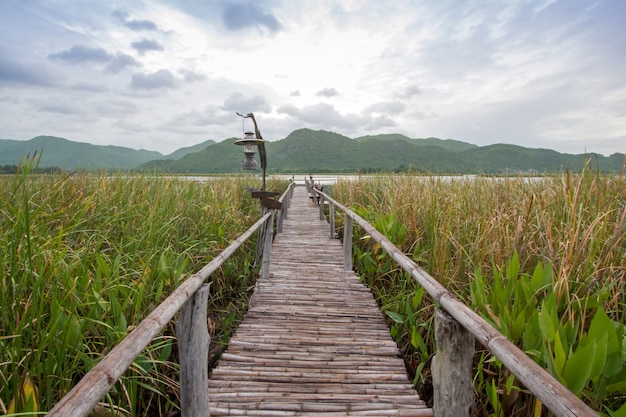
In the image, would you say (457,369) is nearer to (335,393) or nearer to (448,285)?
(335,393)

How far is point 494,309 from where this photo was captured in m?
1.93

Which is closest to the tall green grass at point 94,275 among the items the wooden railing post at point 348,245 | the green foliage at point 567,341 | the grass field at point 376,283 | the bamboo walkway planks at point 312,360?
the grass field at point 376,283

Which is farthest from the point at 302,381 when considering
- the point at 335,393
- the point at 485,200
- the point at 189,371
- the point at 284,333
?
the point at 485,200

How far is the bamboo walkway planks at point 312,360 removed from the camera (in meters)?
1.93

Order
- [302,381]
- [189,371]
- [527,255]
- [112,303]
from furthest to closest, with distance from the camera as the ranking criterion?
[527,255] → [302,381] → [112,303] → [189,371]

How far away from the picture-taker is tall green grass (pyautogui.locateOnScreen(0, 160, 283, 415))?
1561 mm

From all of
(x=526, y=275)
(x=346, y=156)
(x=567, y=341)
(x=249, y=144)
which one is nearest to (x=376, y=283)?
(x=526, y=275)

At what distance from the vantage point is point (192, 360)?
164 centimetres

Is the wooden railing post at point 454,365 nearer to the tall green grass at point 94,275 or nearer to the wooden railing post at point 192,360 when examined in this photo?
the wooden railing post at point 192,360

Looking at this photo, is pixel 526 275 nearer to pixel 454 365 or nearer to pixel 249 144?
pixel 454 365

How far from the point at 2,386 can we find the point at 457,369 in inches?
80.0

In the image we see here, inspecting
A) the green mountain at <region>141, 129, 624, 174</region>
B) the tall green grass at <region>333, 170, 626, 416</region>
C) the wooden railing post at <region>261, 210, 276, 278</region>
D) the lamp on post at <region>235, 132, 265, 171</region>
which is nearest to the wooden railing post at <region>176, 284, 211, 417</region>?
the tall green grass at <region>333, 170, 626, 416</region>

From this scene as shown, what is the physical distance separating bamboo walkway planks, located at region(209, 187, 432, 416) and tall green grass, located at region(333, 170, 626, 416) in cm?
26

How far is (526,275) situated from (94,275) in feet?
10.3
